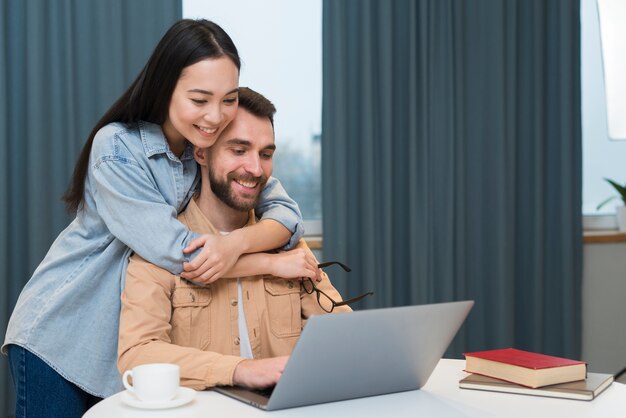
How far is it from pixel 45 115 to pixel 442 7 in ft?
5.90

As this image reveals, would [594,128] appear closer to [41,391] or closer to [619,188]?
[619,188]

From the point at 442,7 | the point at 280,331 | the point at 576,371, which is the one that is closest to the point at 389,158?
the point at 442,7

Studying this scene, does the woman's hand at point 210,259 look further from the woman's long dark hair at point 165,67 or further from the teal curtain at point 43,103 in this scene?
the teal curtain at point 43,103

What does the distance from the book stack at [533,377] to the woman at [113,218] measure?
0.54 metres

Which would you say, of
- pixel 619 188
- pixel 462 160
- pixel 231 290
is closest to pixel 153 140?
pixel 231 290

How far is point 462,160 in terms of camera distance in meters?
3.69

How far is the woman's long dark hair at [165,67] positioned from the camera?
171 cm

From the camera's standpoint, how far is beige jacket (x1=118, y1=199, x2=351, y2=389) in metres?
1.43

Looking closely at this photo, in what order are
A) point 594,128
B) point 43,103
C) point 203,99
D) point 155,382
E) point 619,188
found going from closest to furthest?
point 155,382
point 203,99
point 43,103
point 619,188
point 594,128

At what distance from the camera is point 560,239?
12.6 ft

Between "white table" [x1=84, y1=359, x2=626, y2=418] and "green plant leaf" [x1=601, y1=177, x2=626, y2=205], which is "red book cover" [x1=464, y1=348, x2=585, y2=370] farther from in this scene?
"green plant leaf" [x1=601, y1=177, x2=626, y2=205]

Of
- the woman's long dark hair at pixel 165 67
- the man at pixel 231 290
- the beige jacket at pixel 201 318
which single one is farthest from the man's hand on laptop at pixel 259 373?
the woman's long dark hair at pixel 165 67

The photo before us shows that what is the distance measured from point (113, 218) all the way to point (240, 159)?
1.05 feet

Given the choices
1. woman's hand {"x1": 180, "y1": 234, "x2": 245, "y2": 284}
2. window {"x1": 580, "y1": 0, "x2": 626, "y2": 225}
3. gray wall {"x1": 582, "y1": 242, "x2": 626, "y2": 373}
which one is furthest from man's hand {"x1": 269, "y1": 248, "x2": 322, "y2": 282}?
window {"x1": 580, "y1": 0, "x2": 626, "y2": 225}
